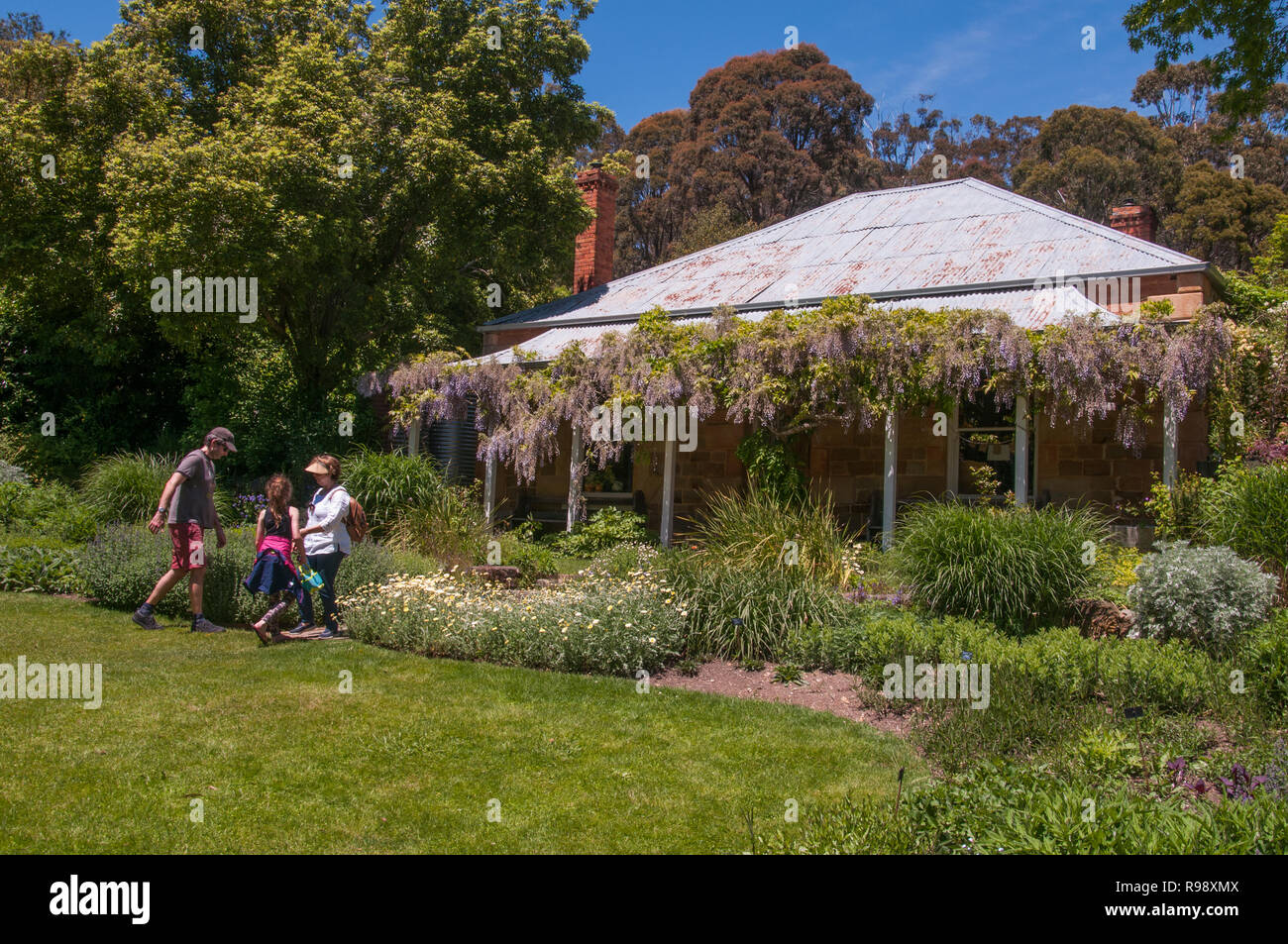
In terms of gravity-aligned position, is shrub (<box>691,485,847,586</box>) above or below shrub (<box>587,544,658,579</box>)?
above

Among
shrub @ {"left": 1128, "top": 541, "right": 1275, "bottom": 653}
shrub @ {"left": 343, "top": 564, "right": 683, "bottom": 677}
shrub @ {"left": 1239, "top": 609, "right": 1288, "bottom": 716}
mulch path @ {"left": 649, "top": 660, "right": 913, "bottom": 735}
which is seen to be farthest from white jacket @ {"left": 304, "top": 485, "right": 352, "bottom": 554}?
shrub @ {"left": 1239, "top": 609, "right": 1288, "bottom": 716}

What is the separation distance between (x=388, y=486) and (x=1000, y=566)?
758cm

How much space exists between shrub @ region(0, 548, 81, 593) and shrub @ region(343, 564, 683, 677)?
337cm

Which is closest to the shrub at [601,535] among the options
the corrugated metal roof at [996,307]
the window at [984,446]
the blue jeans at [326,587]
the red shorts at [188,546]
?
the corrugated metal roof at [996,307]

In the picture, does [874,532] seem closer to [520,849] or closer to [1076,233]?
[1076,233]

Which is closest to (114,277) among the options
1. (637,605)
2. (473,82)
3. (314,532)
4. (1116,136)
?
(473,82)

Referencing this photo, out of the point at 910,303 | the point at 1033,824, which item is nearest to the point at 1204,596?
the point at 1033,824

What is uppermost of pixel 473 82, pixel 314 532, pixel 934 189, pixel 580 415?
pixel 473 82

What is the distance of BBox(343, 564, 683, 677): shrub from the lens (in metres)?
7.30

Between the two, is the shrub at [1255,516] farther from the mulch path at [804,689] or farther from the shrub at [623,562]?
the shrub at [623,562]

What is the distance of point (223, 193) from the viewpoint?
40.7 ft

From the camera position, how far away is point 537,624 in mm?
7578

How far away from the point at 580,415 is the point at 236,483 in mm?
5695

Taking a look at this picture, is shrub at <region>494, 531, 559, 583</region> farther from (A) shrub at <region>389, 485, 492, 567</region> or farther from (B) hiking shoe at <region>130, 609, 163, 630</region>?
(B) hiking shoe at <region>130, 609, 163, 630</region>
